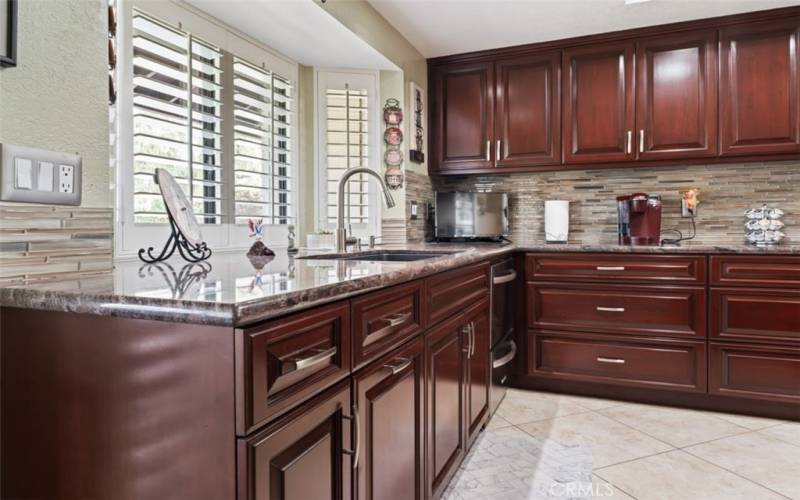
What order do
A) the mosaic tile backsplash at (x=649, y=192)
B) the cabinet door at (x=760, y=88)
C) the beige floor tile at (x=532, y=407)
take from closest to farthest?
the beige floor tile at (x=532, y=407)
the cabinet door at (x=760, y=88)
the mosaic tile backsplash at (x=649, y=192)

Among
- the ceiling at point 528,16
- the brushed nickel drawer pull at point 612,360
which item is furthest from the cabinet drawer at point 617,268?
the ceiling at point 528,16

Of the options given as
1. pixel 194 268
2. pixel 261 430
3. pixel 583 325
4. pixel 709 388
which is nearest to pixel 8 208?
pixel 194 268

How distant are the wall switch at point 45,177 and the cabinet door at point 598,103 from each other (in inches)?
110

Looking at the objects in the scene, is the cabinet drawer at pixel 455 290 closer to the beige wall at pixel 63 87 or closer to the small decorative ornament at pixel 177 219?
the small decorative ornament at pixel 177 219

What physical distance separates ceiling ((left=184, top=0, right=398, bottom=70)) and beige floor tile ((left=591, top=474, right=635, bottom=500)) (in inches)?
85.5

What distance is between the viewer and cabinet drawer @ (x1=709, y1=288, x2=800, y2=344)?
8.14 ft

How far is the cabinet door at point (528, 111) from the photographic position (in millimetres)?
3160

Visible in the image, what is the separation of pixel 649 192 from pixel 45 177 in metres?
3.24

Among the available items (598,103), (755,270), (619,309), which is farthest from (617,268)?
(598,103)

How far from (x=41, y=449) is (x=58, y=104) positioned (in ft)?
2.31

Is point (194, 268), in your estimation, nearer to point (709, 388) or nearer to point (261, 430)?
point (261, 430)

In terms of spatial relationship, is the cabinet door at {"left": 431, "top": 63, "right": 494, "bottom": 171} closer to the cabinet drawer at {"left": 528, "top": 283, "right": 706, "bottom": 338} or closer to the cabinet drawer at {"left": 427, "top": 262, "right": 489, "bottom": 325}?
the cabinet drawer at {"left": 528, "top": 283, "right": 706, "bottom": 338}

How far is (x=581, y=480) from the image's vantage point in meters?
1.92

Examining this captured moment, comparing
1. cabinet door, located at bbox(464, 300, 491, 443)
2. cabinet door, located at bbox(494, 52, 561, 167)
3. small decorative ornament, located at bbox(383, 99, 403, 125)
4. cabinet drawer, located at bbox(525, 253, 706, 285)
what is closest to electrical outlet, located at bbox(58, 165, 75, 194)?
cabinet door, located at bbox(464, 300, 491, 443)
